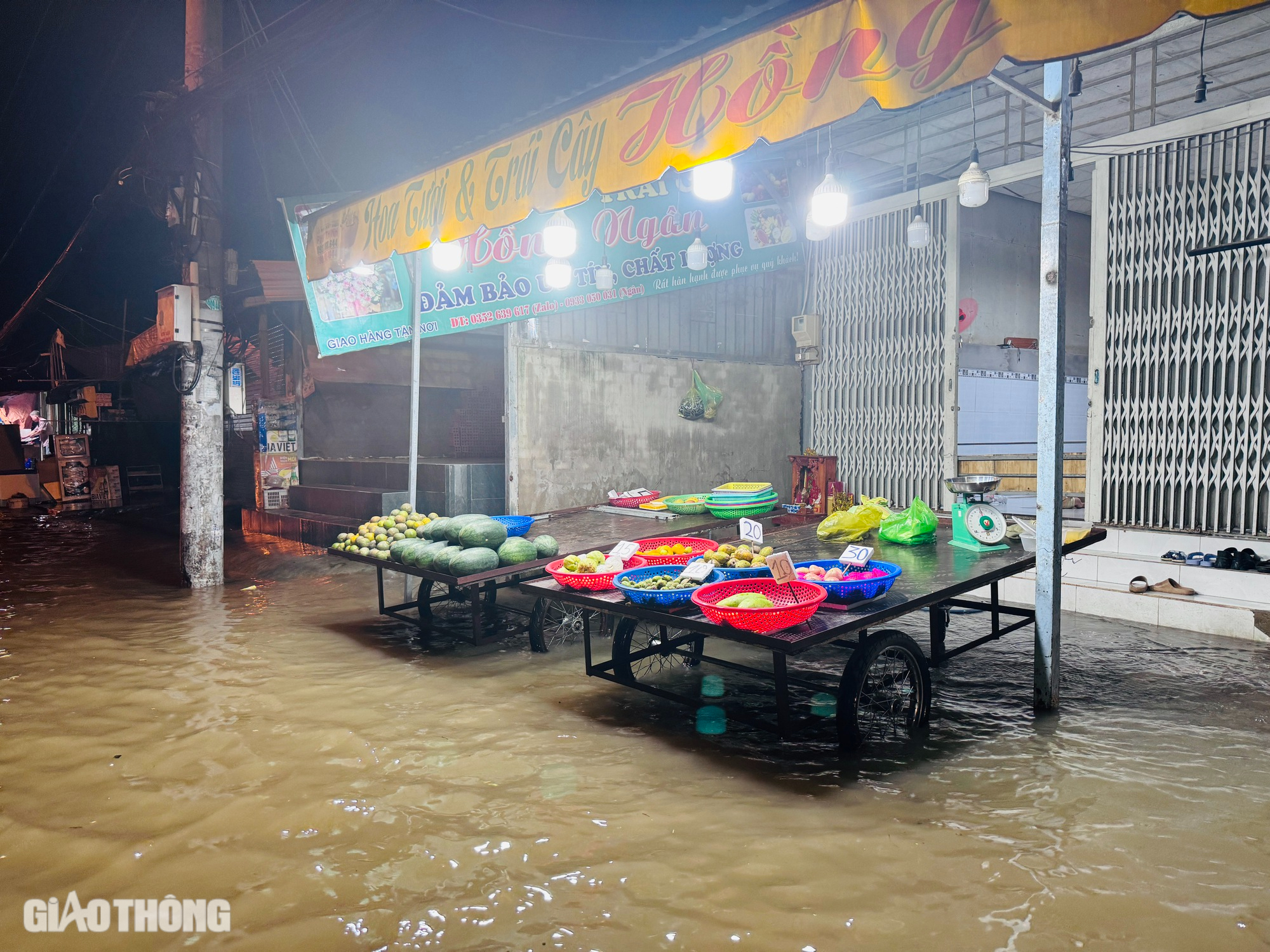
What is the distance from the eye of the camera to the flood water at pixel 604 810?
2148 millimetres

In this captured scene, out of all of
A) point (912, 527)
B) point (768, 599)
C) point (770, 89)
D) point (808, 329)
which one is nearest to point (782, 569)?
point (768, 599)

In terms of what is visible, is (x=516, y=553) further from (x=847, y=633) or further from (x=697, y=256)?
(x=697, y=256)

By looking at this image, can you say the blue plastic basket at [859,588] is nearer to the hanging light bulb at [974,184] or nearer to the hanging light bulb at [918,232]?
the hanging light bulb at [974,184]

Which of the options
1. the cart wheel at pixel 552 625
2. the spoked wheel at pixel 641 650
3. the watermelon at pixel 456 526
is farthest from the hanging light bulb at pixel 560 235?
the spoked wheel at pixel 641 650

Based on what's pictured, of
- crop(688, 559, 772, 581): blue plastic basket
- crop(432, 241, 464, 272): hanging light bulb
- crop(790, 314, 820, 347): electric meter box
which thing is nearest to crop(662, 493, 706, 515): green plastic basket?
crop(688, 559, 772, 581): blue plastic basket

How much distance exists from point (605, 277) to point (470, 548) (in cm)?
366

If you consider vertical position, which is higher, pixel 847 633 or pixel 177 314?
pixel 177 314

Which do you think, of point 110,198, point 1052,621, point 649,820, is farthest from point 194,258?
point 1052,621

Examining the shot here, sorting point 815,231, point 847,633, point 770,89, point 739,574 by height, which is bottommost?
point 847,633

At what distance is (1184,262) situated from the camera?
21.3 feet

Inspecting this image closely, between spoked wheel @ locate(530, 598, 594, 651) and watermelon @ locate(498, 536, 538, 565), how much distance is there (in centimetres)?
31

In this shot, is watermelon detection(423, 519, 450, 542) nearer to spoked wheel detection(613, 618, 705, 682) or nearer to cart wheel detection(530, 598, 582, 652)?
cart wheel detection(530, 598, 582, 652)

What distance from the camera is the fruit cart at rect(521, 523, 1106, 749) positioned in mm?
3100

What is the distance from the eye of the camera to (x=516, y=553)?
500cm
